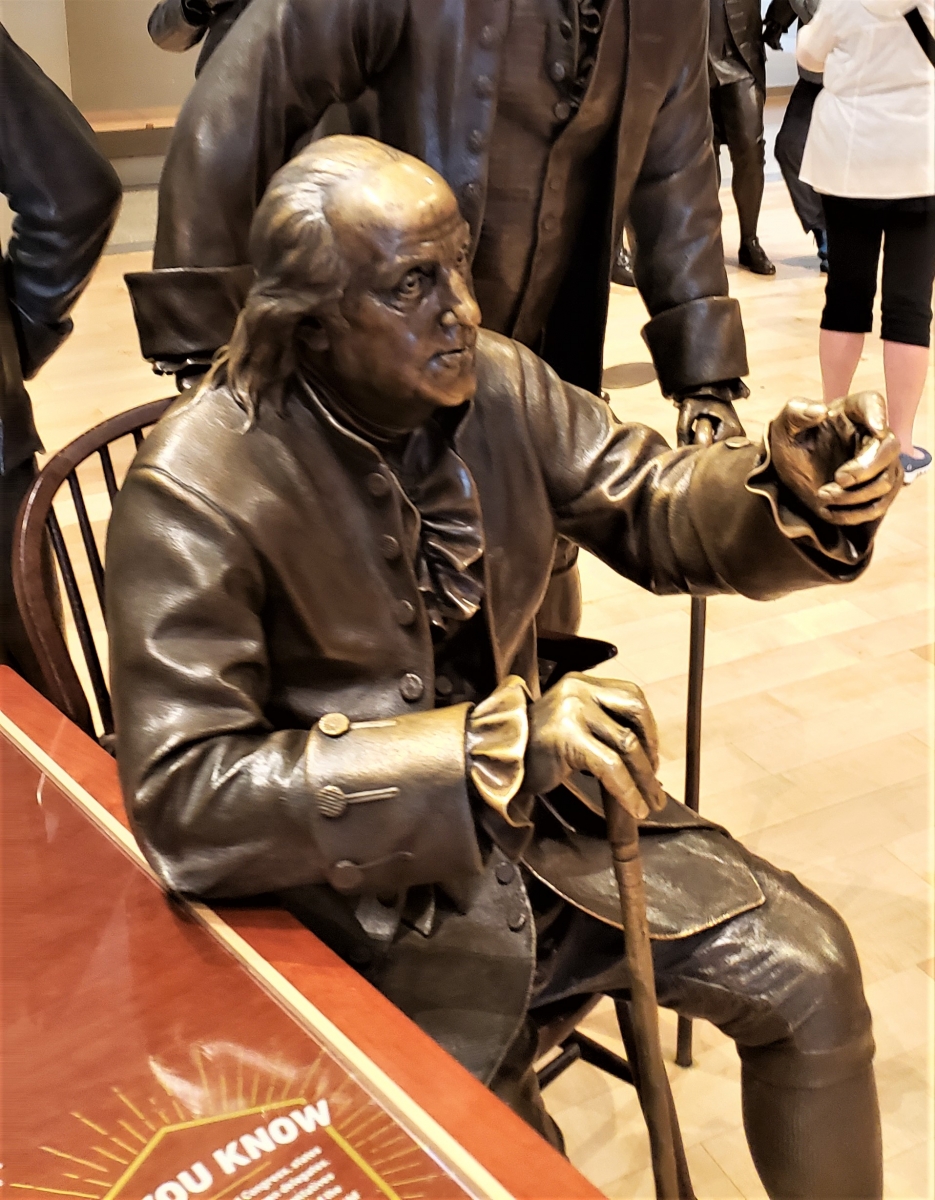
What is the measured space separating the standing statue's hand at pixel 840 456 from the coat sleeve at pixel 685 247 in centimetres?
62

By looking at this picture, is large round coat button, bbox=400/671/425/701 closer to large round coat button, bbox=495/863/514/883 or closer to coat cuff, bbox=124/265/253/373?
large round coat button, bbox=495/863/514/883

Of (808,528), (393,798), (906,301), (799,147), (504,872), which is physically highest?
(808,528)

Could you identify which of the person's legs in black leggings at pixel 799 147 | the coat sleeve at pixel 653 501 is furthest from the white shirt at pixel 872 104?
the person's legs in black leggings at pixel 799 147

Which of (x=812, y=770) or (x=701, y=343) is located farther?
(x=812, y=770)

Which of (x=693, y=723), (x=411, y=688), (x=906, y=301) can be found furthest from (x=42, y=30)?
(x=411, y=688)

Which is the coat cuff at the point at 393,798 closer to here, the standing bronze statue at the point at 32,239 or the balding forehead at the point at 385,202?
the balding forehead at the point at 385,202

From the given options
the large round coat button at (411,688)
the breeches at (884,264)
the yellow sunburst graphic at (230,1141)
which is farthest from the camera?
the breeches at (884,264)

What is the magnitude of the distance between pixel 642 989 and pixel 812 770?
1659mm

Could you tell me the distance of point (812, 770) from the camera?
101 inches

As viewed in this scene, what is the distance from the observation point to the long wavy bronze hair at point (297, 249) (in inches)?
39.4

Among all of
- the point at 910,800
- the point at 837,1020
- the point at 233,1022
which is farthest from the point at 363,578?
the point at 910,800

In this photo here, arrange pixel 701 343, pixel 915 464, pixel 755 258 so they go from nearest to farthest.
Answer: pixel 701 343
pixel 915 464
pixel 755 258

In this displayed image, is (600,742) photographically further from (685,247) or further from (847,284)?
(847,284)

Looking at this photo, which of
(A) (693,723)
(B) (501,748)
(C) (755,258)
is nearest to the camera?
(B) (501,748)
